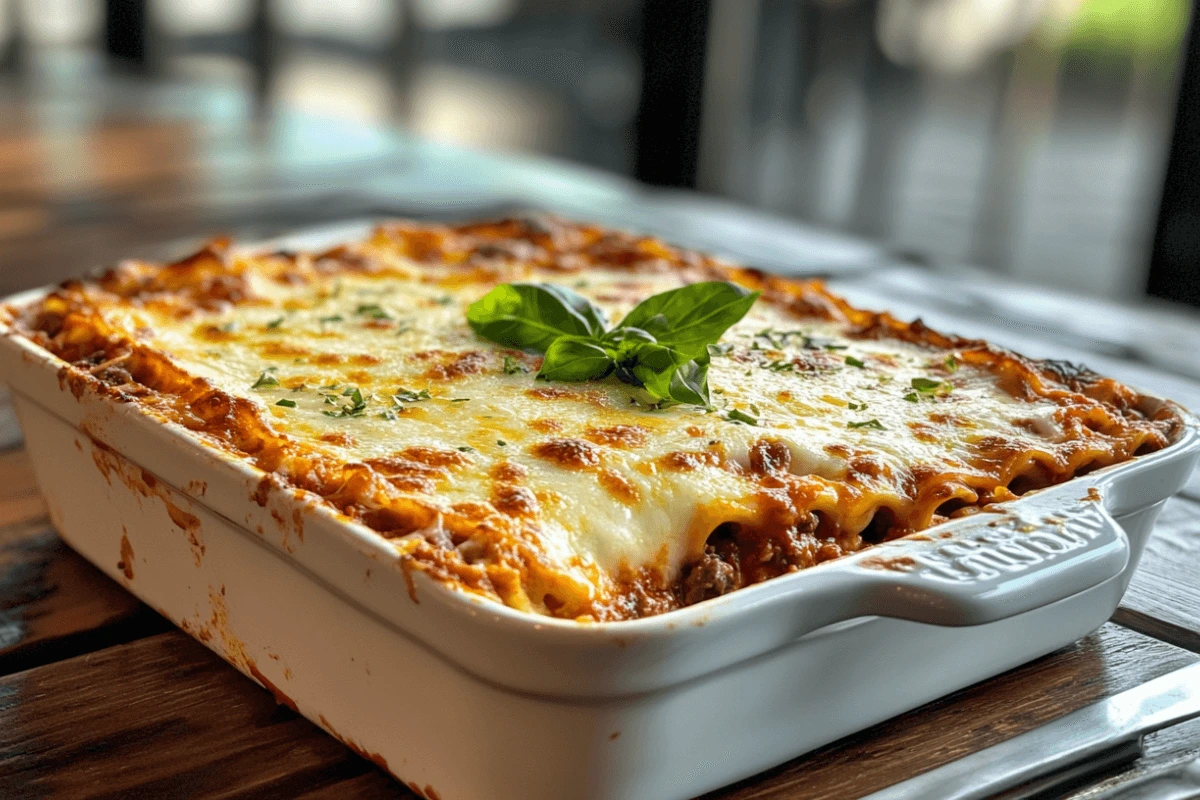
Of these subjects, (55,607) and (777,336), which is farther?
(777,336)

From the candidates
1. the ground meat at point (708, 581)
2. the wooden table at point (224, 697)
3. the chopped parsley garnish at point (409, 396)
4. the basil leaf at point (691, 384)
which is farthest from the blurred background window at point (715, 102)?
the ground meat at point (708, 581)

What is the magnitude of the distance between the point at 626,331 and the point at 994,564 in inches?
15.6

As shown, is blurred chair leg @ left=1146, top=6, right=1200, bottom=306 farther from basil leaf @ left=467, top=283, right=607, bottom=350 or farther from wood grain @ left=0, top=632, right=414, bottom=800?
wood grain @ left=0, top=632, right=414, bottom=800

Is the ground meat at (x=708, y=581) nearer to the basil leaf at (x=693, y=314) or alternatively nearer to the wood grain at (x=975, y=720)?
the wood grain at (x=975, y=720)

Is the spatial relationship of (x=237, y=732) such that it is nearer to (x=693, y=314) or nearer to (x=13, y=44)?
(x=693, y=314)

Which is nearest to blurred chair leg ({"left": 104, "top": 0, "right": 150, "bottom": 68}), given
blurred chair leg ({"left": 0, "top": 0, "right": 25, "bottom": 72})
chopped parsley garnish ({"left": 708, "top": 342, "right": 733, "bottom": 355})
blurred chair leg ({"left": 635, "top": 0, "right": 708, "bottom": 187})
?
blurred chair leg ({"left": 0, "top": 0, "right": 25, "bottom": 72})

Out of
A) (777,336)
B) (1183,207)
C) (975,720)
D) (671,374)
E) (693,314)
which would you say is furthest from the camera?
(1183,207)

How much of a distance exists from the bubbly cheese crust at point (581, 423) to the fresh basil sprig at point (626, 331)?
2cm

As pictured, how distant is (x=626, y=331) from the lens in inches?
44.8

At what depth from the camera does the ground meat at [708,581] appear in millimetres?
876

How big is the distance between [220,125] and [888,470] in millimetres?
2882

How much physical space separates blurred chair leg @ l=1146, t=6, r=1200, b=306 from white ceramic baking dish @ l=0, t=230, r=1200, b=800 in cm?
136

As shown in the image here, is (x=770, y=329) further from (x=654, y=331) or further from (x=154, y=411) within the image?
(x=154, y=411)

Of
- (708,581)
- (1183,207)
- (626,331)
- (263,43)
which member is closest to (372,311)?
(626,331)
